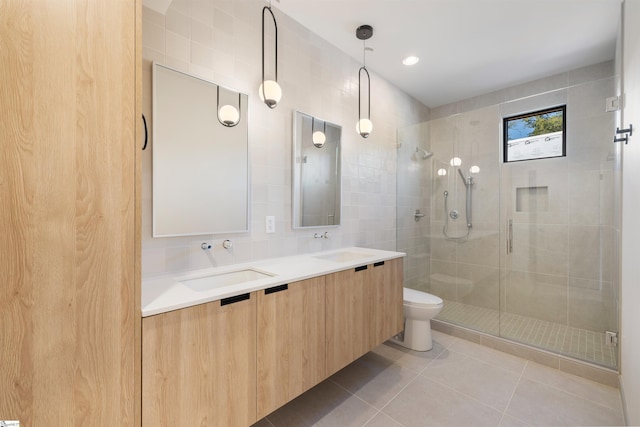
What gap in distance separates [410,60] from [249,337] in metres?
Answer: 2.85

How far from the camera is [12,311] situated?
0.72 metres

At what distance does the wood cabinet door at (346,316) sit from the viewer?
1.58 metres

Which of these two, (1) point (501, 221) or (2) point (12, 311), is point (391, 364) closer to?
(1) point (501, 221)

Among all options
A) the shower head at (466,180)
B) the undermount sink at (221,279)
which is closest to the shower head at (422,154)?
the shower head at (466,180)

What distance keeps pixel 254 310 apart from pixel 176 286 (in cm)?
40

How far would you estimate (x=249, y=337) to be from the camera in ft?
3.93

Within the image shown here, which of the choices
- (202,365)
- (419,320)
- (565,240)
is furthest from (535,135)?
(202,365)

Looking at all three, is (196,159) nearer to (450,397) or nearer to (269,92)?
(269,92)

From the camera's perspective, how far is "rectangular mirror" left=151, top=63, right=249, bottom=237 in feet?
4.69

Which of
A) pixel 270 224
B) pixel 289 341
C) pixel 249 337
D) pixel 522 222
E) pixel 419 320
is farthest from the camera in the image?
pixel 522 222

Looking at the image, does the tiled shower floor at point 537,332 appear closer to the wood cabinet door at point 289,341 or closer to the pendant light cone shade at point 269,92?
the wood cabinet door at point 289,341

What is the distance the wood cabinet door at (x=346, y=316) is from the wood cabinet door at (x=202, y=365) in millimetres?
530

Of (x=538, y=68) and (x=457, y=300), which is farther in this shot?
(x=457, y=300)

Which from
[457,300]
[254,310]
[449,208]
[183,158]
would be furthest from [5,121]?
[457,300]
